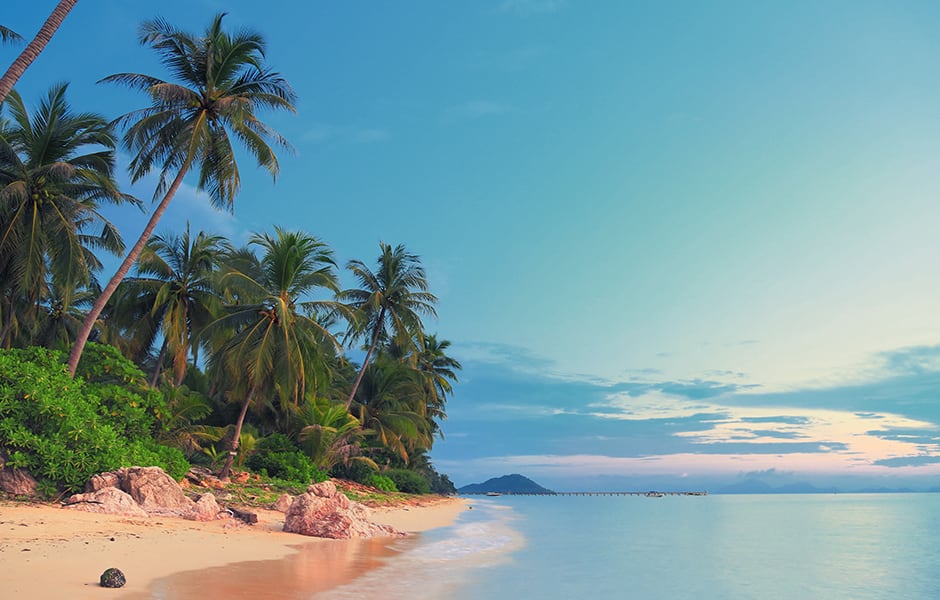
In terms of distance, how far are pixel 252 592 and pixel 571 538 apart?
14.9 m

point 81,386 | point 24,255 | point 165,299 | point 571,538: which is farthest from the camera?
point 165,299

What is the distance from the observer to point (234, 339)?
73.3ft

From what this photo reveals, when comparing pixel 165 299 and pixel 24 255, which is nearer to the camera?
pixel 24 255

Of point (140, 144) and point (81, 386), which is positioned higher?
point (140, 144)

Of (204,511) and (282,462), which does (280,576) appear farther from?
(282,462)

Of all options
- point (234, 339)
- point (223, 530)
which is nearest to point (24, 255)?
point (234, 339)

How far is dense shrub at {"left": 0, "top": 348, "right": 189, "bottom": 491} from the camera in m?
13.0

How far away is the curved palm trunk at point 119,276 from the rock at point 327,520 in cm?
646

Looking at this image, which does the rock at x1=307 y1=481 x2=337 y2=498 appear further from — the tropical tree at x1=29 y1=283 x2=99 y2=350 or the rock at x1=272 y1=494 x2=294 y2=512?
the tropical tree at x1=29 y1=283 x2=99 y2=350

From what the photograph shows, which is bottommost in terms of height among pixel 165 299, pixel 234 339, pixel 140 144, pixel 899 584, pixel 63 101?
pixel 899 584

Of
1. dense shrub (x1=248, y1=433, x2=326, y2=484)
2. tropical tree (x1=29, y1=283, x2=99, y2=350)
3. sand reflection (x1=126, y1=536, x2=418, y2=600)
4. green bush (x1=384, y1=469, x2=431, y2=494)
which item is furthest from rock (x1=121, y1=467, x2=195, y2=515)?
green bush (x1=384, y1=469, x2=431, y2=494)

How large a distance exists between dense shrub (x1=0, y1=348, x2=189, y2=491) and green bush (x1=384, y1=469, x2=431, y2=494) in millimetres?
24162

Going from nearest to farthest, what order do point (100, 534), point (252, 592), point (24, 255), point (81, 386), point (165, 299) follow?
point (252, 592) < point (100, 534) < point (81, 386) < point (24, 255) < point (165, 299)

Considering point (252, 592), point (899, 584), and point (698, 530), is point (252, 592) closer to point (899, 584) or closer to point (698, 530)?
point (899, 584)
